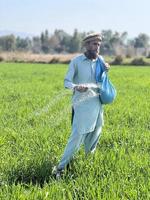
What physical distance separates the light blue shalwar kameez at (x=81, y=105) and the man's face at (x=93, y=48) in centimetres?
8

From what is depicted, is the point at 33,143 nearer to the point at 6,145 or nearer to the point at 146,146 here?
the point at 6,145

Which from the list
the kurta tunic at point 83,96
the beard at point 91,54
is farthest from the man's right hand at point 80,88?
the beard at point 91,54

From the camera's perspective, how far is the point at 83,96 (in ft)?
16.8

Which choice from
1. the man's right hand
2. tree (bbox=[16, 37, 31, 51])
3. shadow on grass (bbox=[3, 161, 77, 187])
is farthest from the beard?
tree (bbox=[16, 37, 31, 51])

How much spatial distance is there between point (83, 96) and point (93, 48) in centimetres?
56

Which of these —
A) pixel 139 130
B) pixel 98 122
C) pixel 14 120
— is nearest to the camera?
pixel 98 122

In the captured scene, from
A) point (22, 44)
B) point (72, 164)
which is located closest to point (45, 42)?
point (22, 44)

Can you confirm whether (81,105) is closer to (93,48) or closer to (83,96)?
(83,96)

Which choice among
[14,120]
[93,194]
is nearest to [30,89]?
[14,120]

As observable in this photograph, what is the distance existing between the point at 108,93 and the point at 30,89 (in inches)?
422

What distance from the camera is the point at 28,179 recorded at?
5098mm

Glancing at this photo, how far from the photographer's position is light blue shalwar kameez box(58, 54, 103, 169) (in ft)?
16.6

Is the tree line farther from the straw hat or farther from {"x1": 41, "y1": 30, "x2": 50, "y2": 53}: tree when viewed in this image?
the straw hat

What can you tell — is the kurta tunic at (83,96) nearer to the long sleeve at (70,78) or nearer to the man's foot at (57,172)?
the long sleeve at (70,78)
